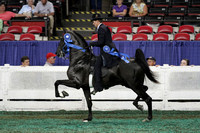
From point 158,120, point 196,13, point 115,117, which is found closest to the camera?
point 158,120

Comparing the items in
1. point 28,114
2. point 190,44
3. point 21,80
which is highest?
point 190,44

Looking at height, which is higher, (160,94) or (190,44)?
(190,44)

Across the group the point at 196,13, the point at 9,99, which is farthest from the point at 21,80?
the point at 196,13

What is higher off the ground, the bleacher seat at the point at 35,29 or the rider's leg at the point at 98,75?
the bleacher seat at the point at 35,29

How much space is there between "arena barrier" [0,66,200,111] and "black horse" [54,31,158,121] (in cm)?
202

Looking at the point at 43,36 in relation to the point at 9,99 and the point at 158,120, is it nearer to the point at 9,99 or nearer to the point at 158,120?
the point at 9,99

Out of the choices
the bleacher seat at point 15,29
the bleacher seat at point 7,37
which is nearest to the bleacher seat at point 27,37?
the bleacher seat at point 7,37

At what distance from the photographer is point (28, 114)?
1075 cm

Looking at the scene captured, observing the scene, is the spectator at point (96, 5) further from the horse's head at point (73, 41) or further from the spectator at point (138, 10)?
the horse's head at point (73, 41)

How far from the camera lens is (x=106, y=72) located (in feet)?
30.1

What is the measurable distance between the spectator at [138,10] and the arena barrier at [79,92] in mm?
6654

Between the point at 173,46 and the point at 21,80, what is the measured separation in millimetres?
5219

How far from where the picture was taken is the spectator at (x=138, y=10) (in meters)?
17.6

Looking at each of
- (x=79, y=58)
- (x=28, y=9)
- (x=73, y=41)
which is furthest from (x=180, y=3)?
(x=79, y=58)
